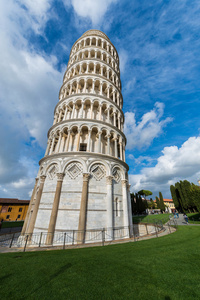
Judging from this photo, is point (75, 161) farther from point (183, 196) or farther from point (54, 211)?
point (183, 196)

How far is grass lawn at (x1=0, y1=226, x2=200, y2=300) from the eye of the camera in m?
3.69

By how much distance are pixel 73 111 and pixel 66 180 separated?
10.0m

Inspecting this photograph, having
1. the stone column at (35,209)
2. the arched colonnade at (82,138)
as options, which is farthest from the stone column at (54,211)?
the arched colonnade at (82,138)

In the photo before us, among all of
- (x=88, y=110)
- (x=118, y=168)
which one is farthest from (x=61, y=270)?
(x=88, y=110)

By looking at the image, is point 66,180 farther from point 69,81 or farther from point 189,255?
point 69,81

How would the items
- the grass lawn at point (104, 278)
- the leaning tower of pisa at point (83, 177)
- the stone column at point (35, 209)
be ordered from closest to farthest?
the grass lawn at point (104, 278), the leaning tower of pisa at point (83, 177), the stone column at point (35, 209)

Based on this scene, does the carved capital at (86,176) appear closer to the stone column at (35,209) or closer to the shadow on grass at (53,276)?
the stone column at (35,209)

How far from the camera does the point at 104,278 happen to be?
4.51 meters

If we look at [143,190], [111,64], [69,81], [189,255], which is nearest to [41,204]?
[189,255]

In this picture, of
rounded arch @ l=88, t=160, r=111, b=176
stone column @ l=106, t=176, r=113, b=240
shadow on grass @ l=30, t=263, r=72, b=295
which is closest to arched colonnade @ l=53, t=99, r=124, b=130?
rounded arch @ l=88, t=160, r=111, b=176

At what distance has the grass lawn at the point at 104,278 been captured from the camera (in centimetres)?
369

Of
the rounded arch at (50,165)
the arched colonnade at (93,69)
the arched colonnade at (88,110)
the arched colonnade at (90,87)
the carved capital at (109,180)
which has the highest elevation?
the arched colonnade at (93,69)

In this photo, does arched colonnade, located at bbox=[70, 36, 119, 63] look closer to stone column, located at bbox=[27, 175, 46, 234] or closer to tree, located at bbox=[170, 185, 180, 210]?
stone column, located at bbox=[27, 175, 46, 234]

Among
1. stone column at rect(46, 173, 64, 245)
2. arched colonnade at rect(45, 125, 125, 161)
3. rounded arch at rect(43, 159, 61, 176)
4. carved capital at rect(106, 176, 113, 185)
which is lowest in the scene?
stone column at rect(46, 173, 64, 245)
